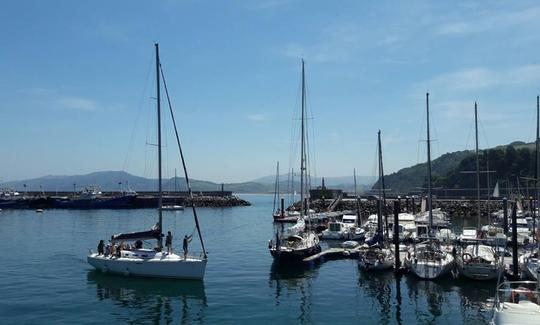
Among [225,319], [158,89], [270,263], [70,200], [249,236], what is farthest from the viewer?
[70,200]

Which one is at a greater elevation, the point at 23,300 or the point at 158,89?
the point at 158,89

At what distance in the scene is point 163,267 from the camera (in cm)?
3559

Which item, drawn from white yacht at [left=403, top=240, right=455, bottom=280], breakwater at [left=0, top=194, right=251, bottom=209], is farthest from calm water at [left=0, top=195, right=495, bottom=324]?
breakwater at [left=0, top=194, right=251, bottom=209]

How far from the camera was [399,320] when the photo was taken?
1096 inches

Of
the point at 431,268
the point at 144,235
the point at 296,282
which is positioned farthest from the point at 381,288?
the point at 144,235

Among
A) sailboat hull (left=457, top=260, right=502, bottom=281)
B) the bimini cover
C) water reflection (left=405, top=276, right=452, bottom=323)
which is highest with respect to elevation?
the bimini cover

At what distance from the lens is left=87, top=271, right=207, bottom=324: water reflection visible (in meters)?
28.3

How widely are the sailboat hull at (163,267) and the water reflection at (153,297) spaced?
0.41 metres

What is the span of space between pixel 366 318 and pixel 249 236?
43.3m

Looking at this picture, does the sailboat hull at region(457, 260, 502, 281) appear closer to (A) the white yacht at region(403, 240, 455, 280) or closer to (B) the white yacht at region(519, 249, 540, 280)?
(A) the white yacht at region(403, 240, 455, 280)

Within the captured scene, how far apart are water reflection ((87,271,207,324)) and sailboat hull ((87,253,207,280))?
414 mm

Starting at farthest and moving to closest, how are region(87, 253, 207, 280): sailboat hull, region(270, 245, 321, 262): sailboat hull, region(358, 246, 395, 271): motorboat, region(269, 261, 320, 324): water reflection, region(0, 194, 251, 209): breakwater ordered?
region(0, 194, 251, 209): breakwater < region(270, 245, 321, 262): sailboat hull < region(358, 246, 395, 271): motorboat < region(87, 253, 207, 280): sailboat hull < region(269, 261, 320, 324): water reflection

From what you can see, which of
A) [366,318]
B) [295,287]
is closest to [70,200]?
[295,287]

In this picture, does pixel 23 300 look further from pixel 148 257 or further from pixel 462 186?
pixel 462 186
